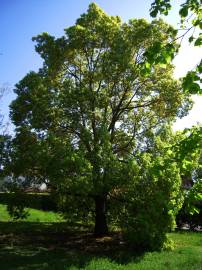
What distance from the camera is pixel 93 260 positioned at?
15352mm

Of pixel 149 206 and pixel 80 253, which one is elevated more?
pixel 149 206

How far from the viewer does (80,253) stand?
55.6ft

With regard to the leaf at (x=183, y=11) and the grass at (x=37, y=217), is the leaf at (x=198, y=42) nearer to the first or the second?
the leaf at (x=183, y=11)

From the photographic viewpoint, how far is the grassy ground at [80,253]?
14711 mm

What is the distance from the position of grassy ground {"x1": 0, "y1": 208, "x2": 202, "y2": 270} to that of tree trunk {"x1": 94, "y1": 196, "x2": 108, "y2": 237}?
1.43 ft

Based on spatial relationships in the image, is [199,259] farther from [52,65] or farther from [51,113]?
[52,65]

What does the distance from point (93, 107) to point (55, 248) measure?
20.9 feet

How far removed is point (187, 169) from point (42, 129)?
1202 centimetres

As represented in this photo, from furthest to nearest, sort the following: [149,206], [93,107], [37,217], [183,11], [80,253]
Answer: [37,217]
[93,107]
[149,206]
[80,253]
[183,11]

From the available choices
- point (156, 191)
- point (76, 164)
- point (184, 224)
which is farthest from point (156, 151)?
point (184, 224)

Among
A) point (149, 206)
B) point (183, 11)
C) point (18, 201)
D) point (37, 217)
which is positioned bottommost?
point (149, 206)

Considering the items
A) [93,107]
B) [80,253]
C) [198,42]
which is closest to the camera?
[198,42]

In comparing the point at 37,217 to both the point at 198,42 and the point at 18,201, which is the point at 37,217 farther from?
the point at 198,42

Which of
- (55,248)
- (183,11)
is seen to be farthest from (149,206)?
(183,11)
